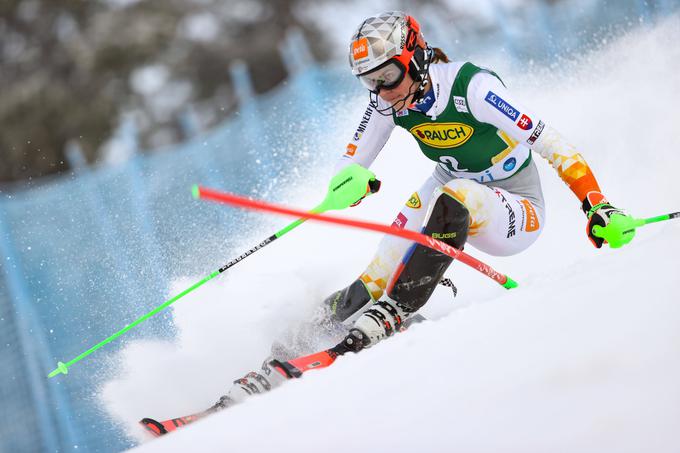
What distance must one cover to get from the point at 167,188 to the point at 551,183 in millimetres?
2773

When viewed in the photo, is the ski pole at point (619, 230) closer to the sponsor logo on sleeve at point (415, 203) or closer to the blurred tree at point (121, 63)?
the sponsor logo on sleeve at point (415, 203)

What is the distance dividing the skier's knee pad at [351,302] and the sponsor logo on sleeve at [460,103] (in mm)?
868

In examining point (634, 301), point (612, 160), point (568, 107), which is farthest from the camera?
point (568, 107)

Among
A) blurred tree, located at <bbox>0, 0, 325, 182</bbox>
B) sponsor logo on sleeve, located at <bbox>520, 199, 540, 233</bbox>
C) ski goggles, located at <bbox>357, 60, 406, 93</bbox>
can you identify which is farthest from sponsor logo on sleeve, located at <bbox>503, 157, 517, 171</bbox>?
blurred tree, located at <bbox>0, 0, 325, 182</bbox>

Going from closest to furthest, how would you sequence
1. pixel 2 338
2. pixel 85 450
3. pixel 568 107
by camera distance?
pixel 85 450
pixel 2 338
pixel 568 107

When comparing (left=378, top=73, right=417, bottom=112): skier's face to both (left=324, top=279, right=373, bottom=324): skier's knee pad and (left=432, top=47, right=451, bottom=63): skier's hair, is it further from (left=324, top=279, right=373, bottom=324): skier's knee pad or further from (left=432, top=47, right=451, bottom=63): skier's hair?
(left=324, top=279, right=373, bottom=324): skier's knee pad

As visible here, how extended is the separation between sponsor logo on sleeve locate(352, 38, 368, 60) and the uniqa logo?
419mm

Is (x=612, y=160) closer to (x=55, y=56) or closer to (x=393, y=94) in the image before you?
(x=393, y=94)

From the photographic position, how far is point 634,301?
1.86 m

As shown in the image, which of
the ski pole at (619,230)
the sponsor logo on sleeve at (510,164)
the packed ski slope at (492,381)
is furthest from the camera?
the sponsor logo on sleeve at (510,164)

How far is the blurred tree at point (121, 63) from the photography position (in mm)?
11758

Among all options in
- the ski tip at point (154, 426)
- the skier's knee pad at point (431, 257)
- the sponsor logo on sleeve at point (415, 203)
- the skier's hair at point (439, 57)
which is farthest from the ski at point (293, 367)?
the skier's hair at point (439, 57)

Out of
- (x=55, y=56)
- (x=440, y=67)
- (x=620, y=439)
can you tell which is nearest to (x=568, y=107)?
(x=440, y=67)

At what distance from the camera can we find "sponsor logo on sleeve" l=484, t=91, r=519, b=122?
2.80m
